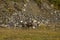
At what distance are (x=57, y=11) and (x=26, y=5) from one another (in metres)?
4.58

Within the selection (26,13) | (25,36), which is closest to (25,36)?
(25,36)

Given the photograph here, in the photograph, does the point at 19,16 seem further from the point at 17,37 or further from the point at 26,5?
the point at 17,37

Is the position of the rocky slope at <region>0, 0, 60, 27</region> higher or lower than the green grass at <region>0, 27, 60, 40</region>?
higher

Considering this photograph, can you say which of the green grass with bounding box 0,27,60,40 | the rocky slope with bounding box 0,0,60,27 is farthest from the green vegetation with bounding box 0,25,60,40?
the rocky slope with bounding box 0,0,60,27

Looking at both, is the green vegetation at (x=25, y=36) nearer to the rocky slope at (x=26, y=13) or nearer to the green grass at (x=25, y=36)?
the green grass at (x=25, y=36)

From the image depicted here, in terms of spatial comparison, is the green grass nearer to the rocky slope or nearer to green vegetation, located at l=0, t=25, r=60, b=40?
green vegetation, located at l=0, t=25, r=60, b=40

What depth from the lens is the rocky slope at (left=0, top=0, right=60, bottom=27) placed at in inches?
1054

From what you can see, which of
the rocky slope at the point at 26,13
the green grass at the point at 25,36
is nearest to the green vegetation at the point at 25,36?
the green grass at the point at 25,36

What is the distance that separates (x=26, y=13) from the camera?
29141 millimetres

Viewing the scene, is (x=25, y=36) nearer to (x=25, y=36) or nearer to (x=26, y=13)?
(x=25, y=36)

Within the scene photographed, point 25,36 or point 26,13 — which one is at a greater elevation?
point 26,13

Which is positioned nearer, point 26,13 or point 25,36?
point 25,36

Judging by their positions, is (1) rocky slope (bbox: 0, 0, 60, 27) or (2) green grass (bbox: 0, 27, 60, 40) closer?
(2) green grass (bbox: 0, 27, 60, 40)

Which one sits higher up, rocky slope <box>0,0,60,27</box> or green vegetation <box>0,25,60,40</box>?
rocky slope <box>0,0,60,27</box>
